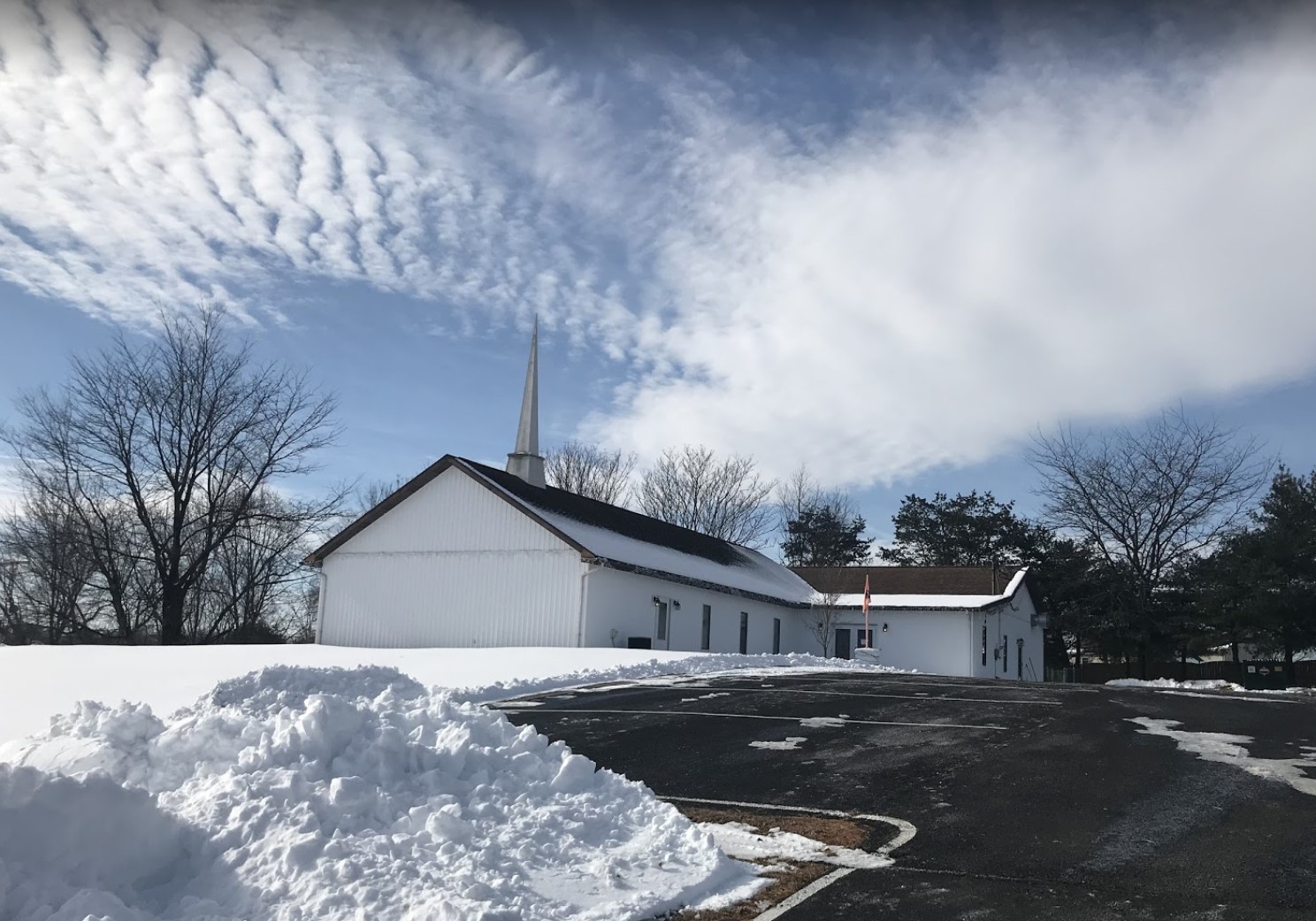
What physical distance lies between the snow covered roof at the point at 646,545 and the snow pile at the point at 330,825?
19.3m

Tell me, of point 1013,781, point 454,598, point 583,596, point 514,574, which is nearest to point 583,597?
point 583,596

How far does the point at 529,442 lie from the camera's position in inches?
1382

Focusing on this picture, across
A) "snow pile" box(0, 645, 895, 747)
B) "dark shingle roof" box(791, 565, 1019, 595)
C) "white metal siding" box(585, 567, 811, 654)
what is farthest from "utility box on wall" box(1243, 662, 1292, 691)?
"white metal siding" box(585, 567, 811, 654)

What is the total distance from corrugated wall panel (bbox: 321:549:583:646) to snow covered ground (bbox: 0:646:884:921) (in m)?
18.2

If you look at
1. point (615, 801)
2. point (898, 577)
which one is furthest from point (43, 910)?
point (898, 577)

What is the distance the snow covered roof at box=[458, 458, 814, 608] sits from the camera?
2866 cm

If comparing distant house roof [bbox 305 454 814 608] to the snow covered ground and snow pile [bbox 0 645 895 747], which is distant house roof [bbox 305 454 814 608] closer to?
snow pile [bbox 0 645 895 747]

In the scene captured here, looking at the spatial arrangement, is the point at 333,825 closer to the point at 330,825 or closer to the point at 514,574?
the point at 330,825

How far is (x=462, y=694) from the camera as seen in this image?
15.5 meters

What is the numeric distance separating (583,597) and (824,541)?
42.7m

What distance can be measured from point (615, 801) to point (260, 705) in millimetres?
3178

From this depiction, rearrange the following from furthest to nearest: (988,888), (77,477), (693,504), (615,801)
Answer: (693,504)
(77,477)
(615,801)
(988,888)

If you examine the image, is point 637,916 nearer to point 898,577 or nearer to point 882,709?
point 882,709

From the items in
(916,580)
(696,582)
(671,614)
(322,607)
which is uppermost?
(916,580)
